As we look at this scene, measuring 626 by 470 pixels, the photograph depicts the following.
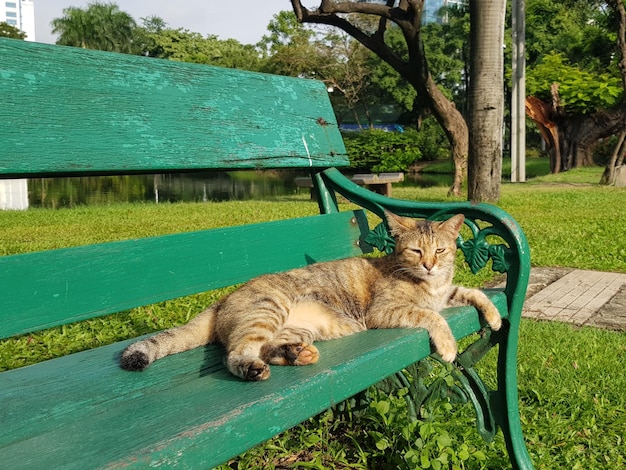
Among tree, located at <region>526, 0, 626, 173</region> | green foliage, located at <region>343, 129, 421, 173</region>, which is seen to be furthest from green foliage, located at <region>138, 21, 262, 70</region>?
tree, located at <region>526, 0, 626, 173</region>

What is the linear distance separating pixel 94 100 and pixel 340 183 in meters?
1.22

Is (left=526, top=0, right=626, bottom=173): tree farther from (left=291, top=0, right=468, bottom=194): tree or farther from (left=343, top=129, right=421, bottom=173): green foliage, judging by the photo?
(left=291, top=0, right=468, bottom=194): tree

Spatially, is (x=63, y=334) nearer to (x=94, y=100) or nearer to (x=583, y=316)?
(x=94, y=100)

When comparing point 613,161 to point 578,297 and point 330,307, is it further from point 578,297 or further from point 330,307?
point 330,307

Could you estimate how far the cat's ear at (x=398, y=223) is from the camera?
2641 mm

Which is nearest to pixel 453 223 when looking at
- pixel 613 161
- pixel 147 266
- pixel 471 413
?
pixel 471 413

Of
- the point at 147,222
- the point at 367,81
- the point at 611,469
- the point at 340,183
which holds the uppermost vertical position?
the point at 367,81

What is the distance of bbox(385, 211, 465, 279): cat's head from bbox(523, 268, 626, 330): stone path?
2111mm

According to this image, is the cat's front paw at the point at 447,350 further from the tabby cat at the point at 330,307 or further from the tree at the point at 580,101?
the tree at the point at 580,101

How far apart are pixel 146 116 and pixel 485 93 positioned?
8290 millimetres

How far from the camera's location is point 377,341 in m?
1.95

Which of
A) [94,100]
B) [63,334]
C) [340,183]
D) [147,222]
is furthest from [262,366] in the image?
[147,222]

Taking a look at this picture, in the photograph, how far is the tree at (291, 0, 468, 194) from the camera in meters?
11.2

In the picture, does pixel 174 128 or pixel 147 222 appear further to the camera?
pixel 147 222
